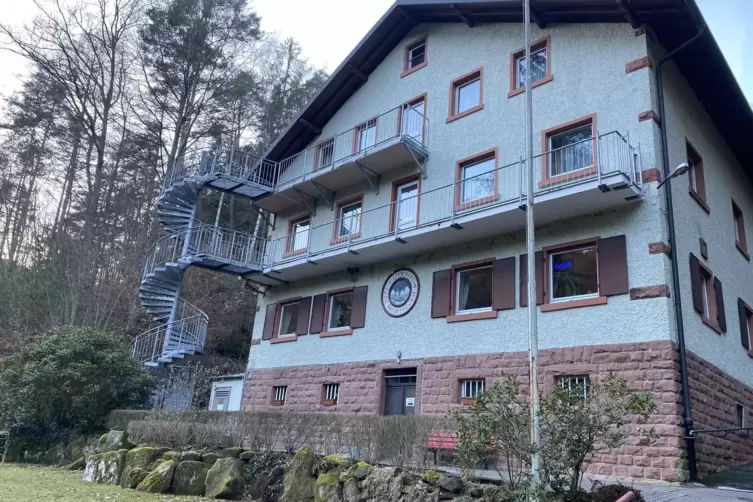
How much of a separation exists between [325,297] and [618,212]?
8.91m

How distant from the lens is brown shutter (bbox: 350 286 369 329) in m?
16.2

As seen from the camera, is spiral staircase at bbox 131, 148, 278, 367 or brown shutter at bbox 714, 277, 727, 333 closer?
brown shutter at bbox 714, 277, 727, 333

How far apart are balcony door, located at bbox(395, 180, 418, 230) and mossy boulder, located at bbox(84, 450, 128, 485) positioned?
8423 mm

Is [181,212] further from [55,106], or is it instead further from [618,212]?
[618,212]

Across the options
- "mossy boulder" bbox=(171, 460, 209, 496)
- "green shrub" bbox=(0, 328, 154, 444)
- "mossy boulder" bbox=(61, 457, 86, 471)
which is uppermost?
"green shrub" bbox=(0, 328, 154, 444)

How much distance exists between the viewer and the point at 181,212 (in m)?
20.8

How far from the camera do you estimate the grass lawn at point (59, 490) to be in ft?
32.5

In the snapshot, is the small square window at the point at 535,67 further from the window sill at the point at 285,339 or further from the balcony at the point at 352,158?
the window sill at the point at 285,339

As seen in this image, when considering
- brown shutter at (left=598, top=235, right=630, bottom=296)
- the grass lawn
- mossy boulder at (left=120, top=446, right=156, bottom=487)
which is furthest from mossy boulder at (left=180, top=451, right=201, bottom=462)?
brown shutter at (left=598, top=235, right=630, bottom=296)

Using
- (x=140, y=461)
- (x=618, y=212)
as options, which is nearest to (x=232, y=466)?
(x=140, y=461)

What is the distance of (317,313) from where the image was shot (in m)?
17.8

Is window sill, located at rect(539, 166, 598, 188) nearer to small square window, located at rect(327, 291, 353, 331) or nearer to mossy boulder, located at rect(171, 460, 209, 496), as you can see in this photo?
small square window, located at rect(327, 291, 353, 331)

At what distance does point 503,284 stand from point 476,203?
88.5 inches

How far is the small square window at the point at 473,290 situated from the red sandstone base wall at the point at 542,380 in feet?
4.19
